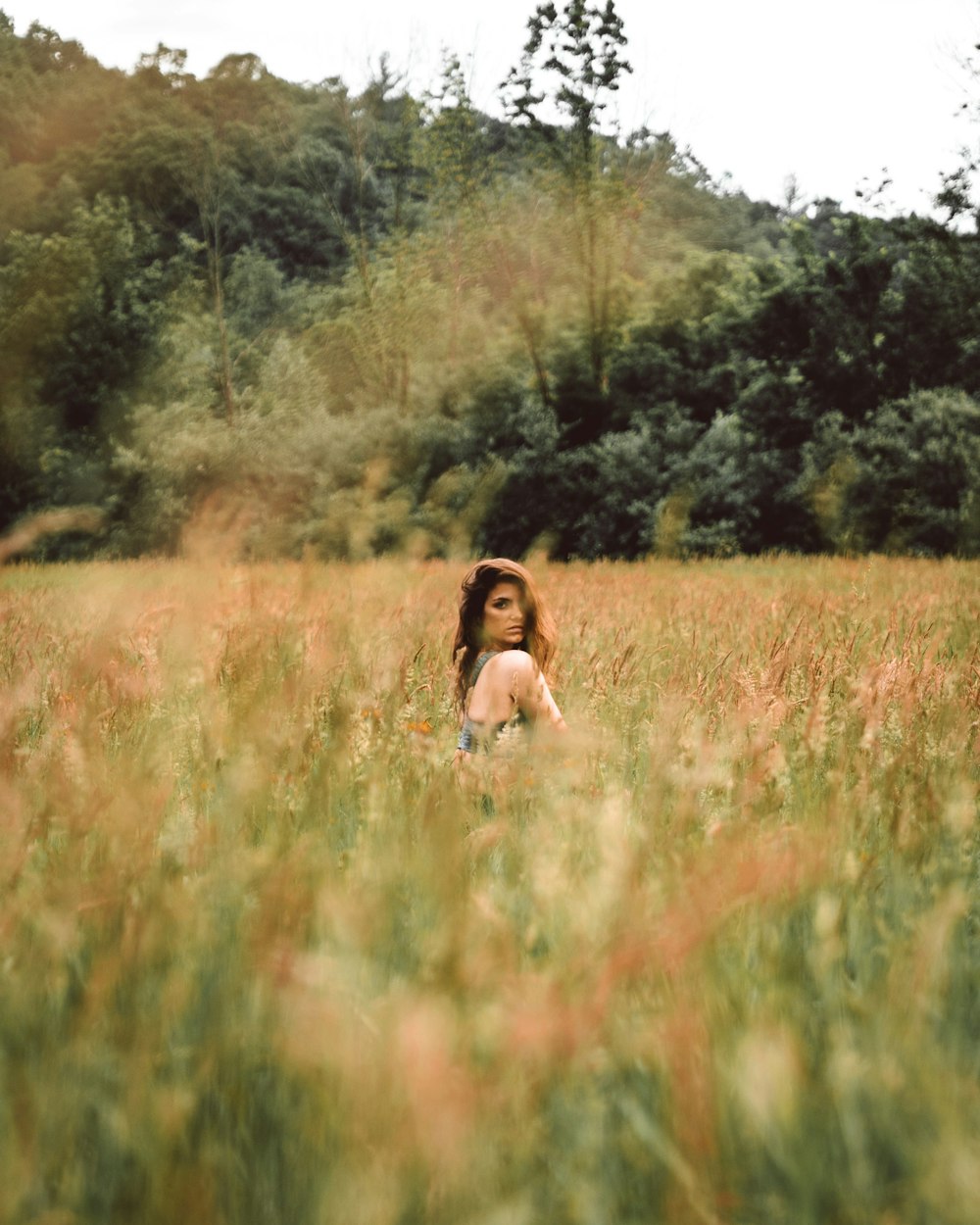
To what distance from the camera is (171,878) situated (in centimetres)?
158

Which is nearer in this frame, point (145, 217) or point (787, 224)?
point (787, 224)

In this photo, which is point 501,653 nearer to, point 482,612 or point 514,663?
point 514,663

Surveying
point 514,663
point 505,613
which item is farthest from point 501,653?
point 505,613

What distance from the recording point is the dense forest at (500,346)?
23172 millimetres

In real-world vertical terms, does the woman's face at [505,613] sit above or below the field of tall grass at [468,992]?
above

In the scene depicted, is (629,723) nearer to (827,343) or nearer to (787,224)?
(827,343)

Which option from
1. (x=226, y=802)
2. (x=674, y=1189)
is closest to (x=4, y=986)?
(x=226, y=802)

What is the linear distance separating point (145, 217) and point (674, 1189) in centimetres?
4245

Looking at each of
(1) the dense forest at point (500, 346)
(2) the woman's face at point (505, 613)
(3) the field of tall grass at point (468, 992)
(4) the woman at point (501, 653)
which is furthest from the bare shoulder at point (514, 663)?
(1) the dense forest at point (500, 346)

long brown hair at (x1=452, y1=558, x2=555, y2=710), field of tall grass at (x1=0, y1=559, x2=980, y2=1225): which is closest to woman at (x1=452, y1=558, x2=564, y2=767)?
long brown hair at (x1=452, y1=558, x2=555, y2=710)

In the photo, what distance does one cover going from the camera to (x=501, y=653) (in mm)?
3439

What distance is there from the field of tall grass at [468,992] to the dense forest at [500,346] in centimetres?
1589

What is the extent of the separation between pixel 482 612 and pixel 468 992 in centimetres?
270

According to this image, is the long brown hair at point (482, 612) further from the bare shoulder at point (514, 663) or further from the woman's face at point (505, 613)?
the bare shoulder at point (514, 663)
